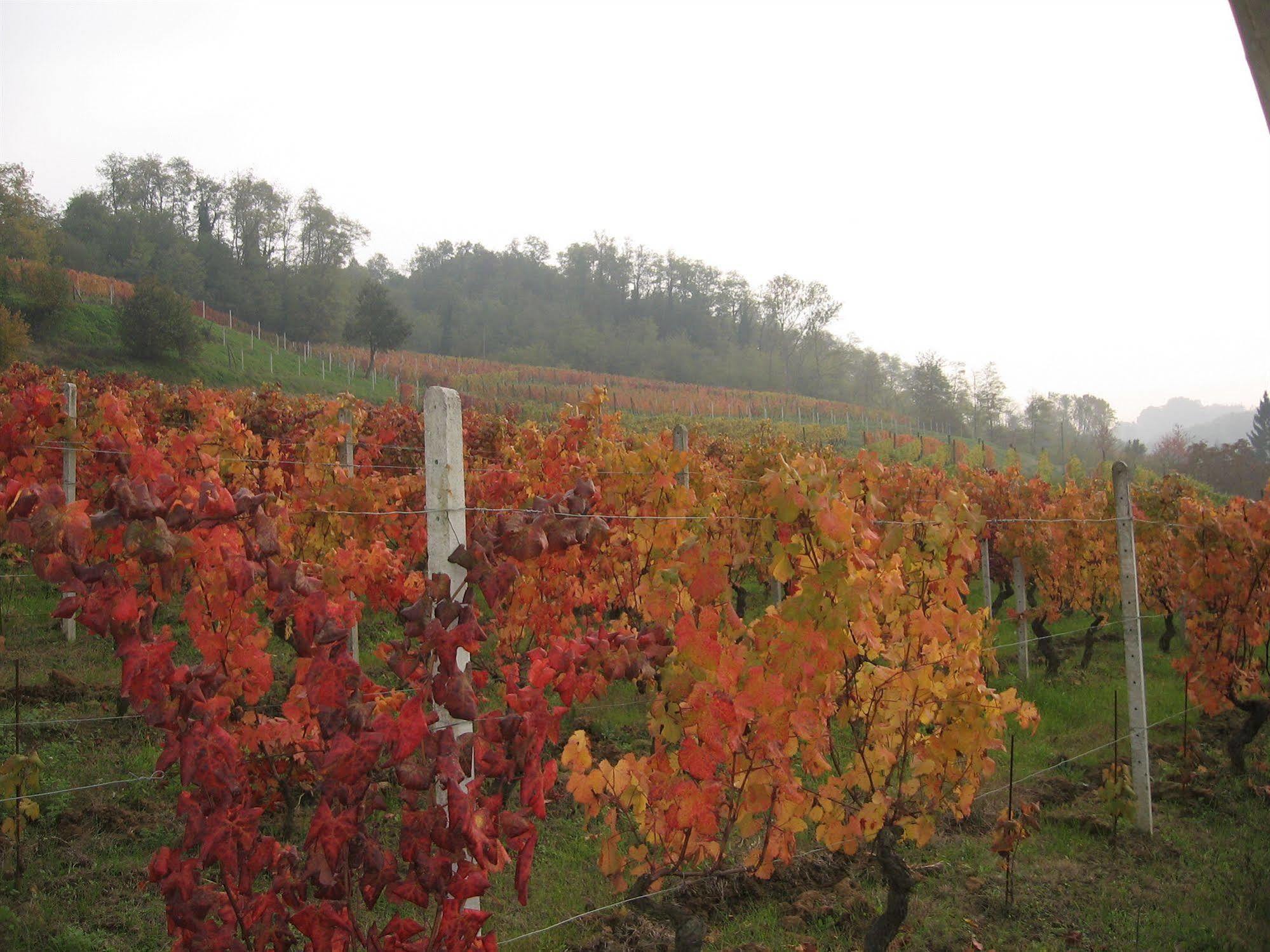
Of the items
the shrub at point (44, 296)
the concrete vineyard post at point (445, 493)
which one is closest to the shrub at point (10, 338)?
the shrub at point (44, 296)

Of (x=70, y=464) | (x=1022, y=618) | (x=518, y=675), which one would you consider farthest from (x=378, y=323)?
(x=518, y=675)

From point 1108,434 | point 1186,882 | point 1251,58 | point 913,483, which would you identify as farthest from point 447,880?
point 1108,434

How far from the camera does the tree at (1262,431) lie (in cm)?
5503

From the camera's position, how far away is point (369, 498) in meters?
6.25

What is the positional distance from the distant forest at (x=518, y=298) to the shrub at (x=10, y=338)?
13.4m

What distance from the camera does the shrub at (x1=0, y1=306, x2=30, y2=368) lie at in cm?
2361

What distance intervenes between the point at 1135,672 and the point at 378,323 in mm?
Result: 35691

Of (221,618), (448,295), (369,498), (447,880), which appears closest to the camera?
(447,880)

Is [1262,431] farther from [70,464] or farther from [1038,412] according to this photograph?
[70,464]

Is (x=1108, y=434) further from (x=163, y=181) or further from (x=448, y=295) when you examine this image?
(x=163, y=181)

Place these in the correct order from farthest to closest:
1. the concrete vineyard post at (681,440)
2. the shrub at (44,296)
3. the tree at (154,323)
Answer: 1. the shrub at (44,296)
2. the tree at (154,323)
3. the concrete vineyard post at (681,440)

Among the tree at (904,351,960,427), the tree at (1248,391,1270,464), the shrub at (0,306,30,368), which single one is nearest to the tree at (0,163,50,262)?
the shrub at (0,306,30,368)

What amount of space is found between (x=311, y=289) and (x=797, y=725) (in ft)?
160

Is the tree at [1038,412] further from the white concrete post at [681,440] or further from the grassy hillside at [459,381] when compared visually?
the white concrete post at [681,440]
